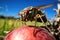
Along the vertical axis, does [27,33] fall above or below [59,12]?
below

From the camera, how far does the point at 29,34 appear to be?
1331mm

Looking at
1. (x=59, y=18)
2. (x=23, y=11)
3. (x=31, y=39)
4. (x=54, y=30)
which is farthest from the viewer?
(x=59, y=18)

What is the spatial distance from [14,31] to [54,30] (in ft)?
2.42

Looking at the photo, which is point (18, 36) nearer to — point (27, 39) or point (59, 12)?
point (27, 39)

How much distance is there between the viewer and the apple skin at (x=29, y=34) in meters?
1.32

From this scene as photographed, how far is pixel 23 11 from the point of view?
4.70ft

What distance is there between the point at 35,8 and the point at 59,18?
2.75 ft

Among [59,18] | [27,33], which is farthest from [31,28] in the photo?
[59,18]

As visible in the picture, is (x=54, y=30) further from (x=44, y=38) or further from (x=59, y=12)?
(x=44, y=38)

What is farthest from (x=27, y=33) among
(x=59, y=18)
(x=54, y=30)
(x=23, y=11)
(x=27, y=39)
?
(x=59, y=18)

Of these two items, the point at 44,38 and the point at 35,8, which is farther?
the point at 35,8

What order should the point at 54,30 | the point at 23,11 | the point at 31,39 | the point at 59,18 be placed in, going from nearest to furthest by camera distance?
the point at 31,39 → the point at 23,11 → the point at 54,30 → the point at 59,18

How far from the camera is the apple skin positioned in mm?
1317

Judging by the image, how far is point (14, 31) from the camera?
1394 millimetres
